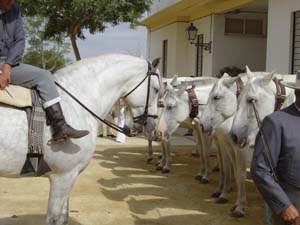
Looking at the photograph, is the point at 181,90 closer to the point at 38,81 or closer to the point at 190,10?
the point at 38,81

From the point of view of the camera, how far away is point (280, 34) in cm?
1083

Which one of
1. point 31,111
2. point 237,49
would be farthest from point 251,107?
point 237,49

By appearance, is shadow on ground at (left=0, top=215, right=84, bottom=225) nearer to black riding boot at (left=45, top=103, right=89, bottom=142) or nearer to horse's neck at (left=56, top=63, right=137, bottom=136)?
horse's neck at (left=56, top=63, right=137, bottom=136)

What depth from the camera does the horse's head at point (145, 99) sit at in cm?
525

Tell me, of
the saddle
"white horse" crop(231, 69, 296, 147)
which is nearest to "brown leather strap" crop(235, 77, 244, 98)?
"white horse" crop(231, 69, 296, 147)

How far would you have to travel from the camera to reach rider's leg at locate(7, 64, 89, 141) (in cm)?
444

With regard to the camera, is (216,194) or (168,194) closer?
(216,194)

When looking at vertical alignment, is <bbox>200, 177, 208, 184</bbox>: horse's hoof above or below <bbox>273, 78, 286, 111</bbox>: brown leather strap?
below

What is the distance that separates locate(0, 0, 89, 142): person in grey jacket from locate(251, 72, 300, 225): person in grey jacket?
177 cm

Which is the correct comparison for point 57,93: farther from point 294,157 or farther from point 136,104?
point 294,157

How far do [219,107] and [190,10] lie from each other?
11119mm

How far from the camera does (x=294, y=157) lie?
3383 millimetres

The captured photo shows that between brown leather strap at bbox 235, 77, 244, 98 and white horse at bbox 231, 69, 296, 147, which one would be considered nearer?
white horse at bbox 231, 69, 296, 147

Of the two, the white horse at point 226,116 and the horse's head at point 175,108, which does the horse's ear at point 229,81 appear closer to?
the white horse at point 226,116
